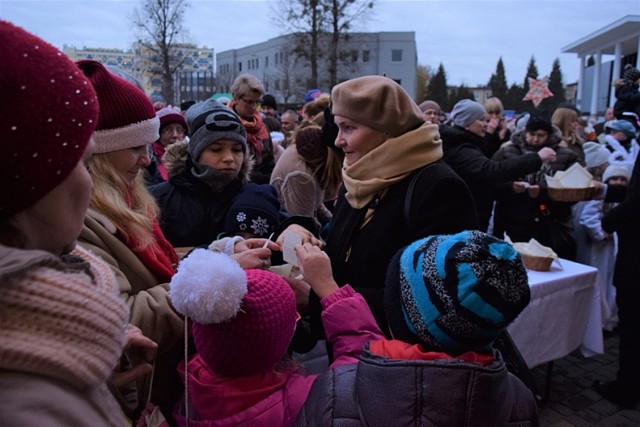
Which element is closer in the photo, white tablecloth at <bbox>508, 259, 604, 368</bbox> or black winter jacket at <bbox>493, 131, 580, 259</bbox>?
white tablecloth at <bbox>508, 259, 604, 368</bbox>

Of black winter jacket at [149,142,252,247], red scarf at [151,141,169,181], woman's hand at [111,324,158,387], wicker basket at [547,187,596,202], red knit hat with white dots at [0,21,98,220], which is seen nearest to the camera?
red knit hat with white dots at [0,21,98,220]

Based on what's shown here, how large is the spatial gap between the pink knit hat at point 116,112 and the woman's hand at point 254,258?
611 millimetres

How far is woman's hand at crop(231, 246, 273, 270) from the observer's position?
185cm

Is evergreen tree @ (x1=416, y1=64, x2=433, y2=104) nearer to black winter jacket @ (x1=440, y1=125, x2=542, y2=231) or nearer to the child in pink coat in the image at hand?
black winter jacket @ (x1=440, y1=125, x2=542, y2=231)

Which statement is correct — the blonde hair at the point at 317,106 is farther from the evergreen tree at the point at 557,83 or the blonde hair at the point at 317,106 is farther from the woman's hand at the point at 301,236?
the evergreen tree at the point at 557,83

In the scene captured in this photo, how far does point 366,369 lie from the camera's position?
1193 mm

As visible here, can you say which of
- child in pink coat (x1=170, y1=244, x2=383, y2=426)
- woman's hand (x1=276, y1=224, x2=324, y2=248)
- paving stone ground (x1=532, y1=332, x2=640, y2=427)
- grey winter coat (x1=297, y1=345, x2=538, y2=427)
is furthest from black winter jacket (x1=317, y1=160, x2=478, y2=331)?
paving stone ground (x1=532, y1=332, x2=640, y2=427)

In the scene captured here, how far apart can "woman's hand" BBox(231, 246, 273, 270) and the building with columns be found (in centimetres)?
2467

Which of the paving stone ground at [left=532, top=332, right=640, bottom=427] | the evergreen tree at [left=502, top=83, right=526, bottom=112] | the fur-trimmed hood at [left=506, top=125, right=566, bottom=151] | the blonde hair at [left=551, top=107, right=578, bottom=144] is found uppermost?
the evergreen tree at [left=502, top=83, right=526, bottom=112]

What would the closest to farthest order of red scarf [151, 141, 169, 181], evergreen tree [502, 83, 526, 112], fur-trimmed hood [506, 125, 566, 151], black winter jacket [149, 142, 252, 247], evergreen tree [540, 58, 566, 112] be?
black winter jacket [149, 142, 252, 247], red scarf [151, 141, 169, 181], fur-trimmed hood [506, 125, 566, 151], evergreen tree [502, 83, 526, 112], evergreen tree [540, 58, 566, 112]

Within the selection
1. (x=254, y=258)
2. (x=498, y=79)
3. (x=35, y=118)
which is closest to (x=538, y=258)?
(x=254, y=258)

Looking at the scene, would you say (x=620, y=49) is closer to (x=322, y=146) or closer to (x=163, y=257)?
(x=322, y=146)

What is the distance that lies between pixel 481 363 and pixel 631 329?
3050 mm

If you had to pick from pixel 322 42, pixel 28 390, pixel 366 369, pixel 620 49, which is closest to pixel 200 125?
pixel 366 369
